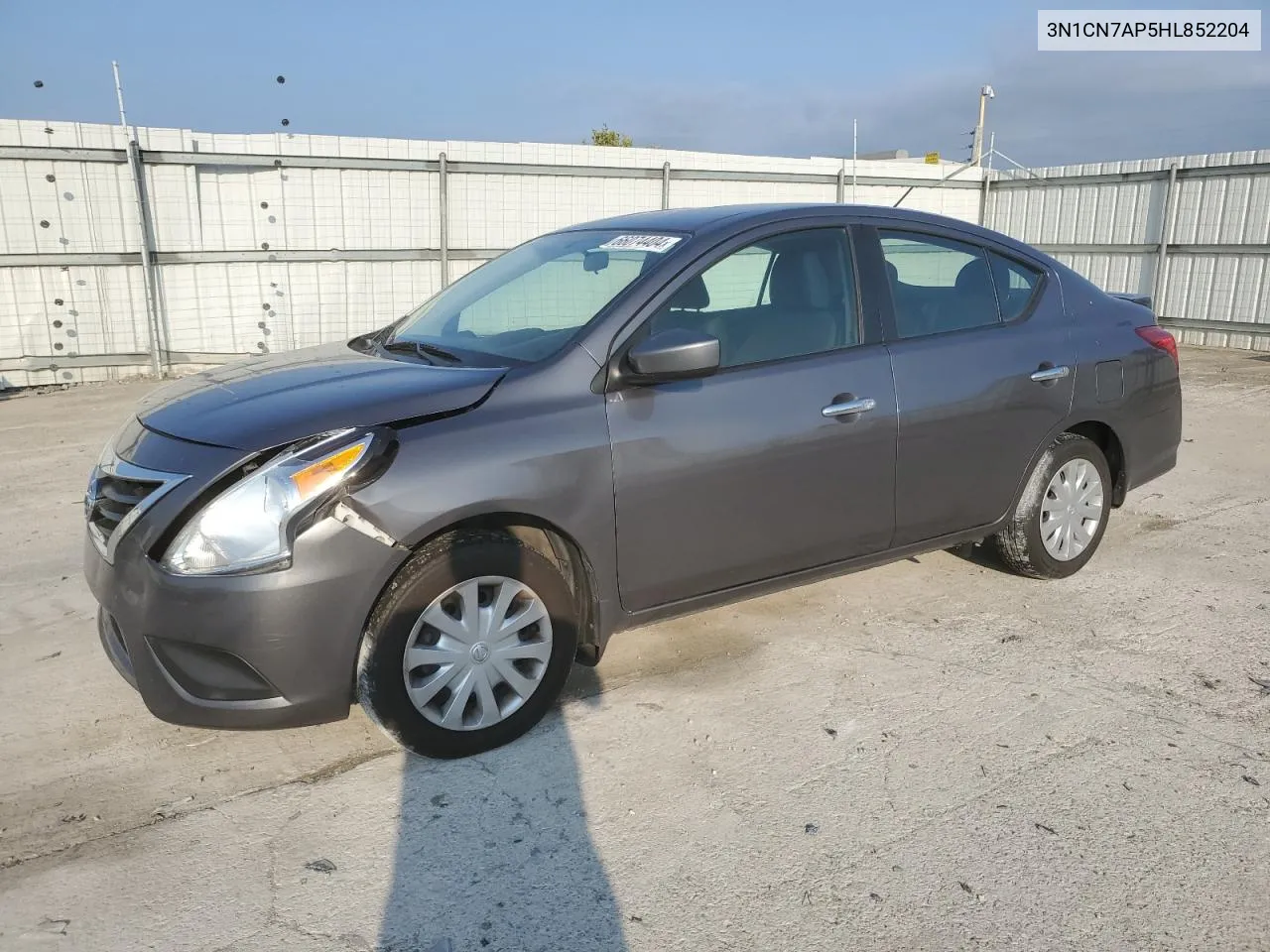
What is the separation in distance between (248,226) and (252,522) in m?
8.89

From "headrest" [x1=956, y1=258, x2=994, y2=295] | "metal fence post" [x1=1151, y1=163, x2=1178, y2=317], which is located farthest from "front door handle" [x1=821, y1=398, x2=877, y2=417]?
"metal fence post" [x1=1151, y1=163, x2=1178, y2=317]

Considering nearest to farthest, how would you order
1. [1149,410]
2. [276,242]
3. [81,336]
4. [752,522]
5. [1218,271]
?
1. [752,522]
2. [1149,410]
3. [81,336]
4. [276,242]
5. [1218,271]

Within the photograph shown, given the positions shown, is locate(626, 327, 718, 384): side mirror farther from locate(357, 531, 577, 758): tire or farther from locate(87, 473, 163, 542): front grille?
locate(87, 473, 163, 542): front grille

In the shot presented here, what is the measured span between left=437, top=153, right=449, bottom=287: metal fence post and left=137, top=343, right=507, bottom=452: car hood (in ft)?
26.3

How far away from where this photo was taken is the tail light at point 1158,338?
4723 mm

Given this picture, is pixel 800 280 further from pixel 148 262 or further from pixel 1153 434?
pixel 148 262

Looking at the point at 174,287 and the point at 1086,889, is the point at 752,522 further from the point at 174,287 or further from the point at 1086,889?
the point at 174,287

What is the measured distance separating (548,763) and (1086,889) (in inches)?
60.9

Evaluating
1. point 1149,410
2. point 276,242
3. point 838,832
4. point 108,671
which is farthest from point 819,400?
point 276,242

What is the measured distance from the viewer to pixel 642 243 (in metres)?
3.74

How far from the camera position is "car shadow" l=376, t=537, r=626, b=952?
7.82ft

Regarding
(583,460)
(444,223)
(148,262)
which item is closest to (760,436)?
(583,460)

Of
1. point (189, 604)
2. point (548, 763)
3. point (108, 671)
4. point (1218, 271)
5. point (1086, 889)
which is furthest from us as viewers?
point (1218, 271)

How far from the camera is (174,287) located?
34.1 ft
